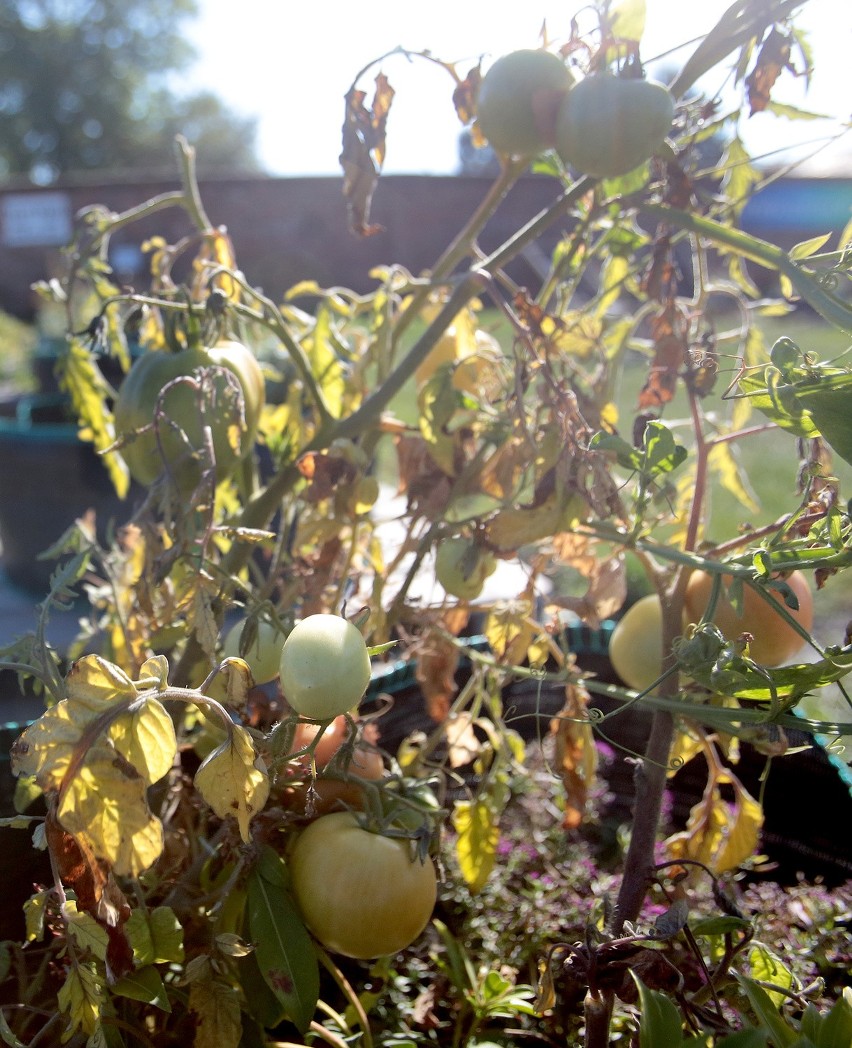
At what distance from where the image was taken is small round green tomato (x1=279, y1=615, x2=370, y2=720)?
0.39 metres

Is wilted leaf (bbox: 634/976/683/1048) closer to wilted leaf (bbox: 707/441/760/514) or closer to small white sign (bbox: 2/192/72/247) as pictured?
wilted leaf (bbox: 707/441/760/514)

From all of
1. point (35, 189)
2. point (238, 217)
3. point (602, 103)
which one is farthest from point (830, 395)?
point (35, 189)

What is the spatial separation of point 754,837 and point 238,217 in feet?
25.0

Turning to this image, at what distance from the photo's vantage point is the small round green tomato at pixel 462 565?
2.00ft

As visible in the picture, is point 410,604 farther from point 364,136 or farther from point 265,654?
point 364,136

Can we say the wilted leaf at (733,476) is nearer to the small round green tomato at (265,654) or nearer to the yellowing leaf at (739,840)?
the yellowing leaf at (739,840)

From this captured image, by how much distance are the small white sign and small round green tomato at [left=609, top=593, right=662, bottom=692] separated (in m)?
8.32

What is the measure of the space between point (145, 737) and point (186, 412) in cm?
27

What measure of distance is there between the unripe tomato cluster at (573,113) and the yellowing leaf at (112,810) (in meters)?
0.43

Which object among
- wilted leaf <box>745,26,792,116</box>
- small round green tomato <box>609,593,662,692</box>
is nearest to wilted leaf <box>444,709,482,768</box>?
small round green tomato <box>609,593,662,692</box>

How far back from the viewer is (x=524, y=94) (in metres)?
0.57

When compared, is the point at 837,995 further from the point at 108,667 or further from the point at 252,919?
the point at 108,667

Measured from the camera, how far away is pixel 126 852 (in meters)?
0.37

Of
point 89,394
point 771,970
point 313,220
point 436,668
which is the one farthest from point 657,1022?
point 313,220
